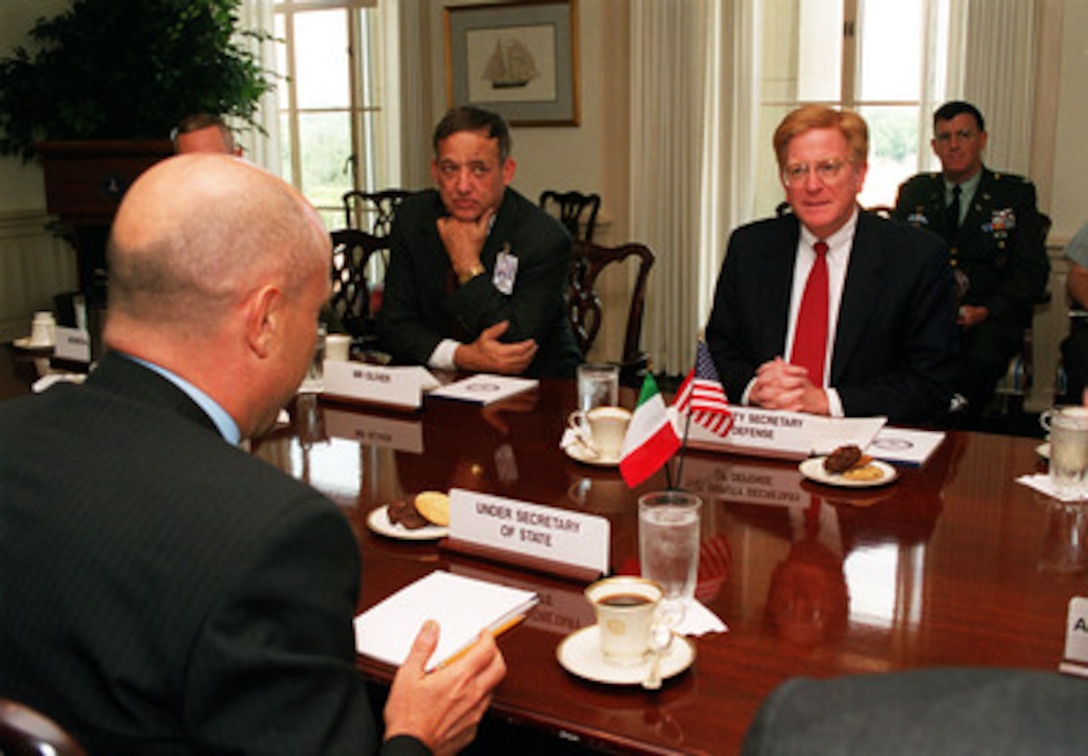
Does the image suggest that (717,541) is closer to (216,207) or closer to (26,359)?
(216,207)


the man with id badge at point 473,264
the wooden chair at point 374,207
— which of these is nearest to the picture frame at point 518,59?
the wooden chair at point 374,207

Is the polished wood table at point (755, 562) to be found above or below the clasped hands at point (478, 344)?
below

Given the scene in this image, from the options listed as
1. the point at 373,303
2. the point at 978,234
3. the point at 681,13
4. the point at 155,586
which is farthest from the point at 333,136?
the point at 155,586

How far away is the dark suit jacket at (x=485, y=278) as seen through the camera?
3152 millimetres

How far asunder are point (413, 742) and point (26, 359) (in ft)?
7.90

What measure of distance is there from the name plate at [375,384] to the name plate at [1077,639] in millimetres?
1473

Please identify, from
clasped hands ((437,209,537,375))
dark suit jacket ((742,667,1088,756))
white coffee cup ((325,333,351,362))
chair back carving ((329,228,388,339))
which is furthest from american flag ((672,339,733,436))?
chair back carving ((329,228,388,339))

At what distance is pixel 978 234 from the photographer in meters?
4.74

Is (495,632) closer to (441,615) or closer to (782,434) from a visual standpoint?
(441,615)

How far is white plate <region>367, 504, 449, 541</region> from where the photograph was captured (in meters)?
1.70

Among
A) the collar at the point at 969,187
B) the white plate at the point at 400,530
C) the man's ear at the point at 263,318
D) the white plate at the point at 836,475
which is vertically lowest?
the white plate at the point at 400,530

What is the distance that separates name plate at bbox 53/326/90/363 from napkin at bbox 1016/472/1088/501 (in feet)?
7.74

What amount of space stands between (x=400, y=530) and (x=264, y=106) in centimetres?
625

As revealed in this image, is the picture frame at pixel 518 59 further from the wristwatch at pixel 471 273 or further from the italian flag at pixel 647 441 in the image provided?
the italian flag at pixel 647 441
